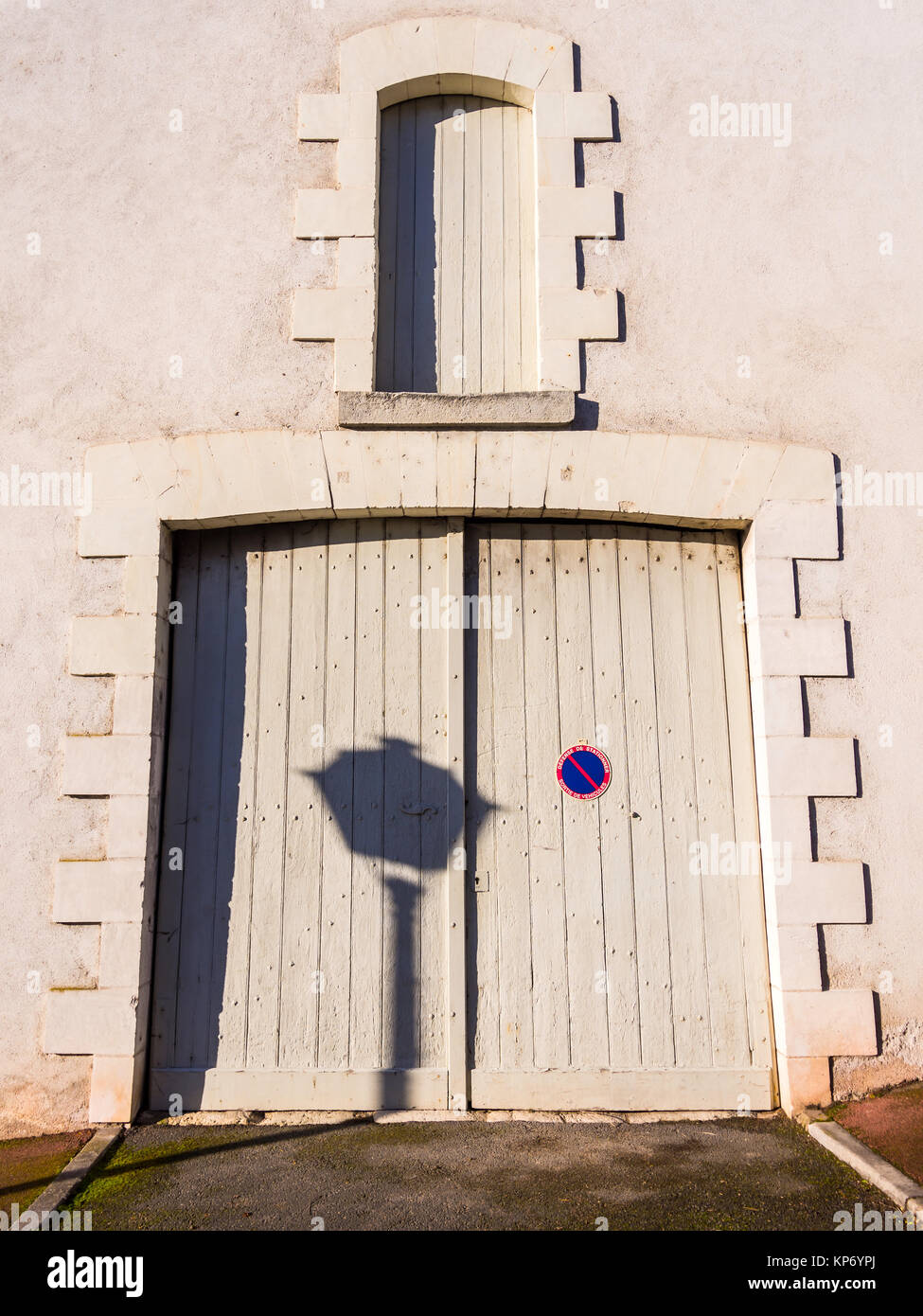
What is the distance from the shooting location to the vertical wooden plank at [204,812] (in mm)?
4598

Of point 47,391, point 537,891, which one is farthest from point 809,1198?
point 47,391

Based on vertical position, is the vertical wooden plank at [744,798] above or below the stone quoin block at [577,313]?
below

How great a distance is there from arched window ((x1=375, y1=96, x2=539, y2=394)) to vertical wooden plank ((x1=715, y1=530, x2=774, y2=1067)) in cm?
145

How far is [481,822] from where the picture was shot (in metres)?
4.79

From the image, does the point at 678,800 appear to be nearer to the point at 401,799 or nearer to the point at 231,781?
the point at 401,799

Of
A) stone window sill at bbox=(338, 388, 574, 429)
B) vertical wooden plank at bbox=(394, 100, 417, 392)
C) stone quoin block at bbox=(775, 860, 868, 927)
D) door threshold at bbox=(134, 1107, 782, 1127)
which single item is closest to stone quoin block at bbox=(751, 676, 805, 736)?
stone quoin block at bbox=(775, 860, 868, 927)

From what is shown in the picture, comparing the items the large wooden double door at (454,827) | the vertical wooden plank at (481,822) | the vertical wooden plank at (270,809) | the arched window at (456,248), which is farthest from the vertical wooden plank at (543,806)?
the vertical wooden plank at (270,809)

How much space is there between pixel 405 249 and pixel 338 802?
2993 millimetres

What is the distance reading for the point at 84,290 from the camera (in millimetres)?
5047

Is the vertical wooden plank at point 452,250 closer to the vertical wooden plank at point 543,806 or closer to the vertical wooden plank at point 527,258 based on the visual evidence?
the vertical wooden plank at point 527,258

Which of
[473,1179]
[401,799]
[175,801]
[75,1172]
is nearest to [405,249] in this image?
[401,799]

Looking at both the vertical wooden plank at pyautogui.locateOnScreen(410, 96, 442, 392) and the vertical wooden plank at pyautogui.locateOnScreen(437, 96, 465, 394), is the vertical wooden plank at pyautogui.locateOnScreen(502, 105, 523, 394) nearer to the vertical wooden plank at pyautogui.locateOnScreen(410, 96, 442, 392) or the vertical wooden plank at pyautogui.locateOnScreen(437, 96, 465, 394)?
the vertical wooden plank at pyautogui.locateOnScreen(437, 96, 465, 394)
